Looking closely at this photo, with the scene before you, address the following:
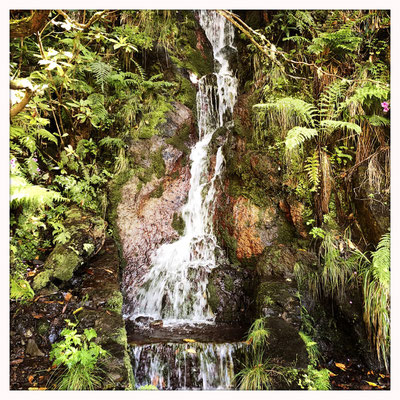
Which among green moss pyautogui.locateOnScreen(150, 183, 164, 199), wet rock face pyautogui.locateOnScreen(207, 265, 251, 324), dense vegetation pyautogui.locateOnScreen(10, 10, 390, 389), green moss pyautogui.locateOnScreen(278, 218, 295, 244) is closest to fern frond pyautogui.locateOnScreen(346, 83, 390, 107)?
dense vegetation pyautogui.locateOnScreen(10, 10, 390, 389)

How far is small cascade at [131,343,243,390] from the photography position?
3162 mm

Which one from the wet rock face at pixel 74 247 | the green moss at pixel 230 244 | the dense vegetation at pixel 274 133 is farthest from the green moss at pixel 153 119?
the green moss at pixel 230 244

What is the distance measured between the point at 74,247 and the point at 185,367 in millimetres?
2266

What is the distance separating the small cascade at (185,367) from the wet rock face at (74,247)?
1437 mm

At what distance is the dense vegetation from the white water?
808mm

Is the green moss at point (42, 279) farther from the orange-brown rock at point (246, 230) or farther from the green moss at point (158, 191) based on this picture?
the orange-brown rock at point (246, 230)

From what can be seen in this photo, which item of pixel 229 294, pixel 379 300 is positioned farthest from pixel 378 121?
pixel 229 294

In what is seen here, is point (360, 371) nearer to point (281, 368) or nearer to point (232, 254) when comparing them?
point (281, 368)

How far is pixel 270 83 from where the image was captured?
5.45m

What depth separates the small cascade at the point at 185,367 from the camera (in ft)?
10.4

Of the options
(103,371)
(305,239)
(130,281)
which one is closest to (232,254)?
(305,239)

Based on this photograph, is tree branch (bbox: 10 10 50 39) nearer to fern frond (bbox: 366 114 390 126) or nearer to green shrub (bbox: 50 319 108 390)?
green shrub (bbox: 50 319 108 390)

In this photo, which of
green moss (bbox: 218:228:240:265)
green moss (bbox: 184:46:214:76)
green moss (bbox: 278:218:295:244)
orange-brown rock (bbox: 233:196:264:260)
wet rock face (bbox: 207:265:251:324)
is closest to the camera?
wet rock face (bbox: 207:265:251:324)

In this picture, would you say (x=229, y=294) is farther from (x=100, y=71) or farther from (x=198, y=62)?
(x=198, y=62)
